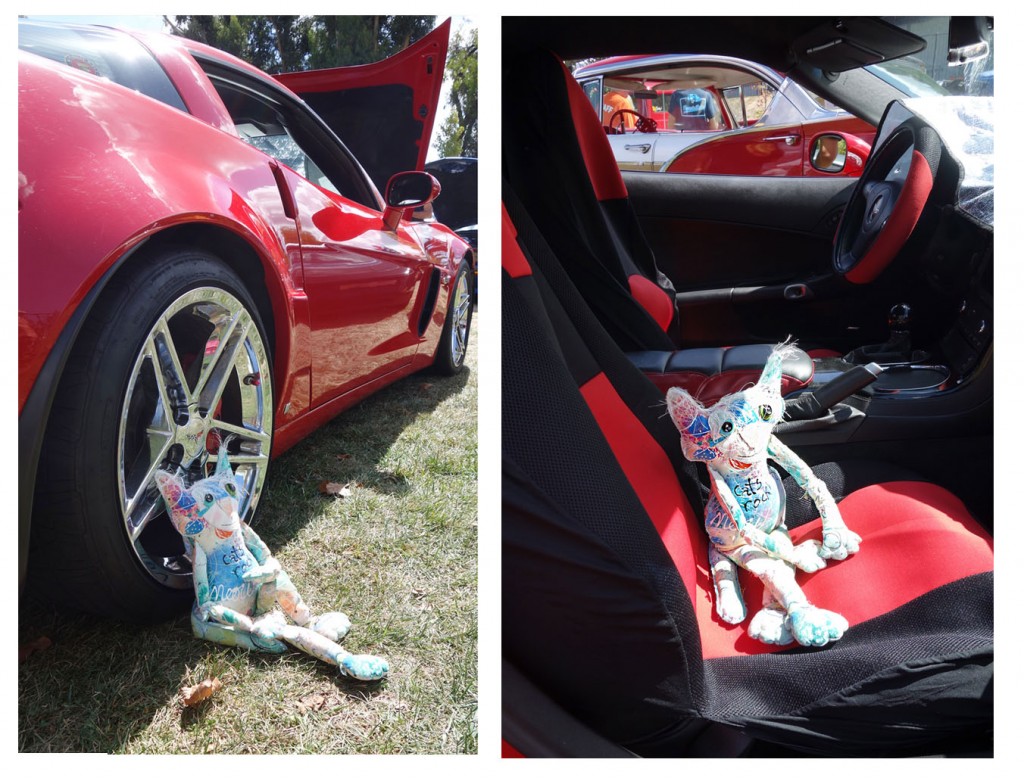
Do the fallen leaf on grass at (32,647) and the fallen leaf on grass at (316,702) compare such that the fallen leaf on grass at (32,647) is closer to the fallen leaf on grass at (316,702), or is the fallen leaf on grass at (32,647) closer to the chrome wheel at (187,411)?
the chrome wheel at (187,411)

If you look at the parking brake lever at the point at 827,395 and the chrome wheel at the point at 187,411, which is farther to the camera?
the parking brake lever at the point at 827,395

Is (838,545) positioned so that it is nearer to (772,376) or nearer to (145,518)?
(772,376)

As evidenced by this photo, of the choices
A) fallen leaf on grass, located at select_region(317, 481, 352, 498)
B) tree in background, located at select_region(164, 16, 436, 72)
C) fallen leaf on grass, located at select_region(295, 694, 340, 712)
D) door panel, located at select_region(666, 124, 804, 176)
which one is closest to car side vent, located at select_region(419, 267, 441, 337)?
Answer: fallen leaf on grass, located at select_region(317, 481, 352, 498)

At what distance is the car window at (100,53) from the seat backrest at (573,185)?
0.60 metres

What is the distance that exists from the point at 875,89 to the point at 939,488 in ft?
4.11

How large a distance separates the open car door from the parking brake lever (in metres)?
0.86

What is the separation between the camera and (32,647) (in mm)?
1171

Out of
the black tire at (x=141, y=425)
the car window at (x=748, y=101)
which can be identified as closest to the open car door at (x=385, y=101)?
the black tire at (x=141, y=425)

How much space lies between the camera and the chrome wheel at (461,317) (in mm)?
1390

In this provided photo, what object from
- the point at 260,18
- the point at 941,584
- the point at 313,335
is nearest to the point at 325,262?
the point at 313,335

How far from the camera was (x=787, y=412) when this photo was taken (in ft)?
4.81

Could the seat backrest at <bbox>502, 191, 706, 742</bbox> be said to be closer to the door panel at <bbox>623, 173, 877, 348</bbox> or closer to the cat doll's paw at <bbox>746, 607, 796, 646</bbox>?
the cat doll's paw at <bbox>746, 607, 796, 646</bbox>

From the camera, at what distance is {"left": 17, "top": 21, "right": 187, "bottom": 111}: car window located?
1.10m
